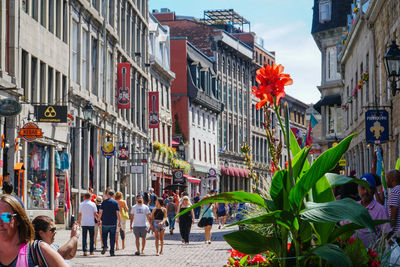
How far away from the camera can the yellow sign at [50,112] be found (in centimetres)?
2555

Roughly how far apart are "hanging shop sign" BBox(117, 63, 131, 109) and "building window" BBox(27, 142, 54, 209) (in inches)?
474

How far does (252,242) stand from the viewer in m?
4.85

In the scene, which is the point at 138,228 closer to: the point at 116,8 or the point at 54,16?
the point at 54,16

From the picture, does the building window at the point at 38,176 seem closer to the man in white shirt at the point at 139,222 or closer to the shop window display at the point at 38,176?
the shop window display at the point at 38,176

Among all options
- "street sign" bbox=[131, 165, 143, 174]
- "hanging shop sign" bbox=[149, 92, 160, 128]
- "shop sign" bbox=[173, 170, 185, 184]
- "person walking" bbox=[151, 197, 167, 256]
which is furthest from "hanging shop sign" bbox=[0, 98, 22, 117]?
"shop sign" bbox=[173, 170, 185, 184]

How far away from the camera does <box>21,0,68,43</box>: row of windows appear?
28.0 metres

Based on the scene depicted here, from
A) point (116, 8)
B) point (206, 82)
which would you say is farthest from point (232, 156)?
point (116, 8)

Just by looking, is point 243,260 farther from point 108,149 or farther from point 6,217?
point 108,149

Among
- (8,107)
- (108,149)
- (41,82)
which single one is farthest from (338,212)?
(108,149)

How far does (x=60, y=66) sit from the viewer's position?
31.1 meters

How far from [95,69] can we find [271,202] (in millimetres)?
33328

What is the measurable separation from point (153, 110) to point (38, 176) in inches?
936

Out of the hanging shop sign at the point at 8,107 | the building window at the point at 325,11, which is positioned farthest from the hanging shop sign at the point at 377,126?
the building window at the point at 325,11

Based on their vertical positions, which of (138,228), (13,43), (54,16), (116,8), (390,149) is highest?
(116,8)
